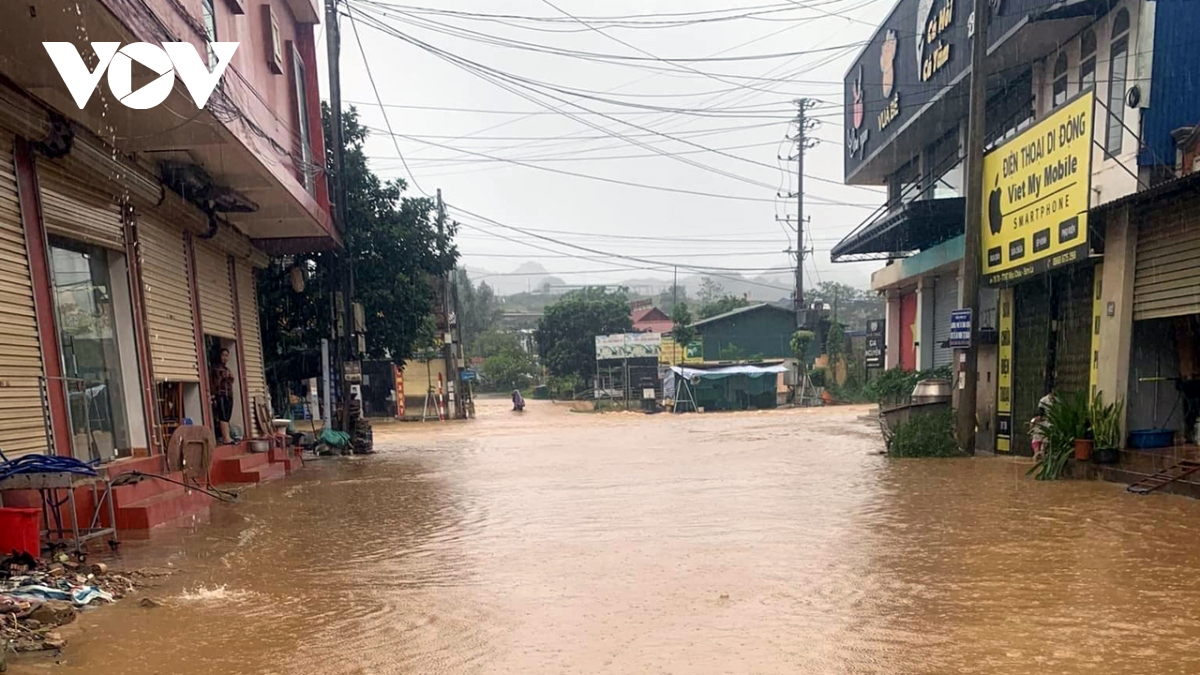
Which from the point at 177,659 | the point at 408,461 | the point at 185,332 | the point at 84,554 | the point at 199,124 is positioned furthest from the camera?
the point at 408,461

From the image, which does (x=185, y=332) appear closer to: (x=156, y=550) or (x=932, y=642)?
(x=156, y=550)

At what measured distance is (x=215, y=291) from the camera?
12.9 metres

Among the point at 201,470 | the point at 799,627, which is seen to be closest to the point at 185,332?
the point at 201,470

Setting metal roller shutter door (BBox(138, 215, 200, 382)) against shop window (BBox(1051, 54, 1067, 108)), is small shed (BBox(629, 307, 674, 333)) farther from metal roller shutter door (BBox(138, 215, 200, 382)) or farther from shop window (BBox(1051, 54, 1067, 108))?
metal roller shutter door (BBox(138, 215, 200, 382))

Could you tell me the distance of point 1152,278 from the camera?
31.2 feet

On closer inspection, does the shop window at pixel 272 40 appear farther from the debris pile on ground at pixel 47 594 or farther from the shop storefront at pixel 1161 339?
the shop storefront at pixel 1161 339

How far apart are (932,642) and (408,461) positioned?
44.5 ft

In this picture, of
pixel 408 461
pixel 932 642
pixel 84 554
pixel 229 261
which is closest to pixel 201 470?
pixel 84 554

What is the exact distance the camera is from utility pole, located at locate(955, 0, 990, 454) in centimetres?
1245

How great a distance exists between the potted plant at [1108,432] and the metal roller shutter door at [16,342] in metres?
12.7

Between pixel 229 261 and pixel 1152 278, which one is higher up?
pixel 229 261

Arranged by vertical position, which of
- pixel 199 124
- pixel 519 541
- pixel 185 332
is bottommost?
pixel 519 541

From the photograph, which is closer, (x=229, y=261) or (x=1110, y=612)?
(x=1110, y=612)

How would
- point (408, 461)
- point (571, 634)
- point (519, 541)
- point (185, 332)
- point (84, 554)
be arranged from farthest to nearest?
point (408, 461)
point (185, 332)
point (519, 541)
point (84, 554)
point (571, 634)
